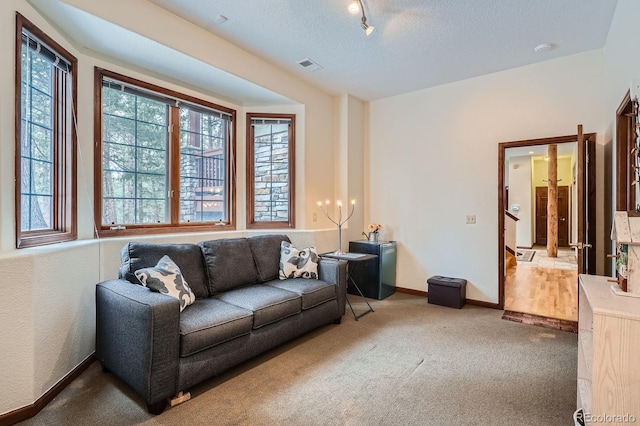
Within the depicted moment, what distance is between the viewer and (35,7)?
2.13m

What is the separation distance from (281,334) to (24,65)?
270 centimetres

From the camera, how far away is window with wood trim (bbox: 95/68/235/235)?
2.89 m

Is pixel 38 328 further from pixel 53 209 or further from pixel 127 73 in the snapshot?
pixel 127 73

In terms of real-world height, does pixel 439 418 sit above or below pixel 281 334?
below

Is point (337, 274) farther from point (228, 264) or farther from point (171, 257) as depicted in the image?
point (171, 257)

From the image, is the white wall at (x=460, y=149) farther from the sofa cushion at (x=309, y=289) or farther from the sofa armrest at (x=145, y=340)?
the sofa armrest at (x=145, y=340)

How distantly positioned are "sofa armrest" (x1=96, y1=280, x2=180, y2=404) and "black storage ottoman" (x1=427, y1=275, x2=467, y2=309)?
315cm

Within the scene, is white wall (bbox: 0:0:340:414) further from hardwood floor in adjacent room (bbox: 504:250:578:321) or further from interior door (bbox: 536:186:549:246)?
interior door (bbox: 536:186:549:246)

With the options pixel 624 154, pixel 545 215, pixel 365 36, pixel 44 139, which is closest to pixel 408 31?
pixel 365 36

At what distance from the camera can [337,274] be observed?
3277mm

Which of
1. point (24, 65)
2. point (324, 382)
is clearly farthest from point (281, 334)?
point (24, 65)

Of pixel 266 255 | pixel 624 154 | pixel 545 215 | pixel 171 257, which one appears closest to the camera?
pixel 624 154

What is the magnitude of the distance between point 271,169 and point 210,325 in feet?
8.22

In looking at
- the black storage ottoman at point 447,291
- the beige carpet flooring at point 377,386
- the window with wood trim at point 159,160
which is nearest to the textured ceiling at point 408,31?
the window with wood trim at point 159,160
